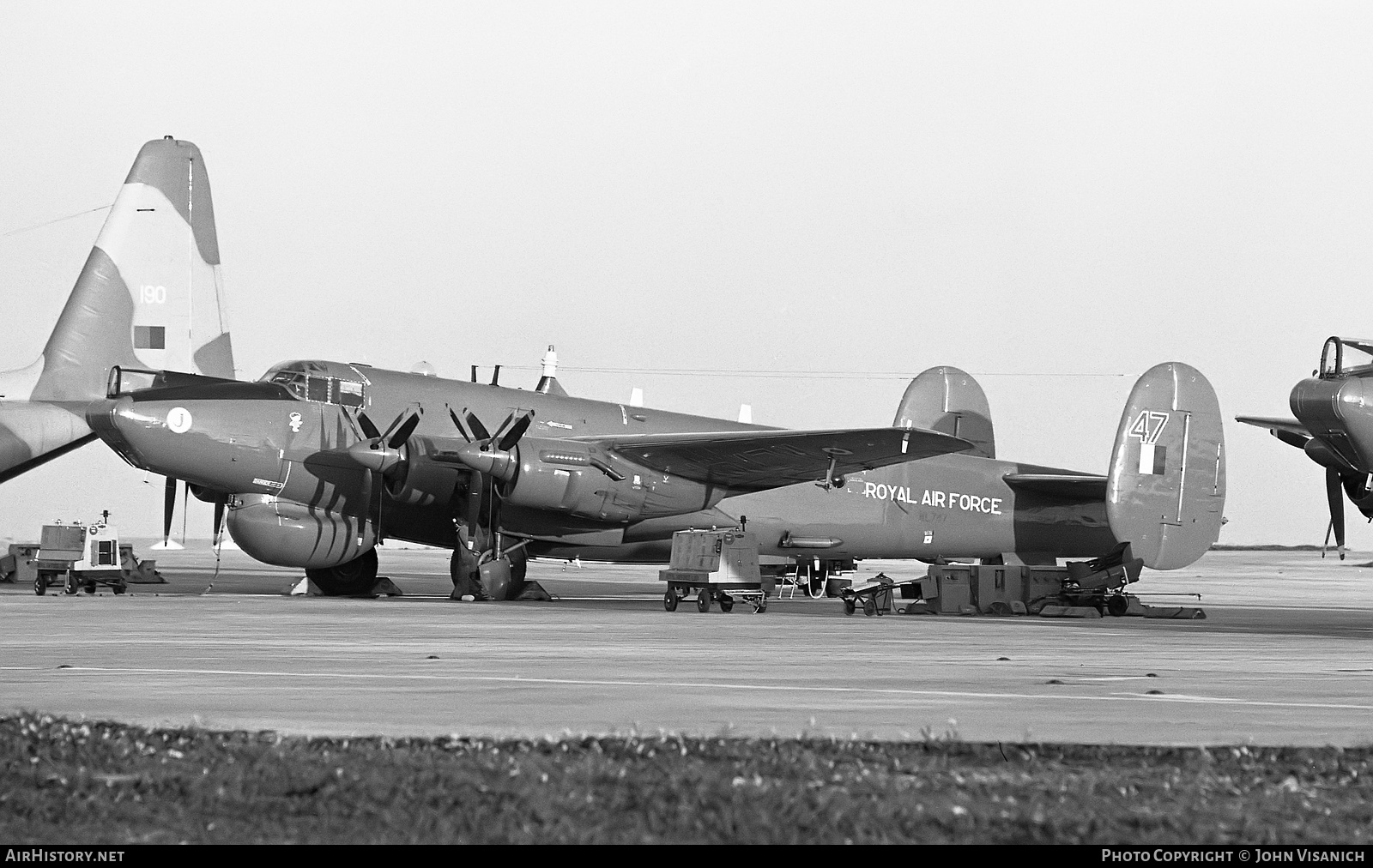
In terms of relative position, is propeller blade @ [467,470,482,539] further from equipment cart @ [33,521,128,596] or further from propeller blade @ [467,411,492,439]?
equipment cart @ [33,521,128,596]

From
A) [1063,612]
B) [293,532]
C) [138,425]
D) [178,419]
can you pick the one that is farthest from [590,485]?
[1063,612]

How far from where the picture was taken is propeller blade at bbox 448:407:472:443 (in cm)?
2928

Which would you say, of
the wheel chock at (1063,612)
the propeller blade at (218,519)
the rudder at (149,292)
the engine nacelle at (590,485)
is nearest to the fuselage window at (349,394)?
the engine nacelle at (590,485)

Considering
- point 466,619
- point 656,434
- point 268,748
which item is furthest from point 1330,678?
point 656,434

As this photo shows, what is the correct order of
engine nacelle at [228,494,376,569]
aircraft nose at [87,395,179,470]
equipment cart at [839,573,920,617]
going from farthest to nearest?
engine nacelle at [228,494,376,569]
aircraft nose at [87,395,179,470]
equipment cart at [839,573,920,617]

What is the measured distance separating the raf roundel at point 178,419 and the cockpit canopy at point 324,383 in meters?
1.91

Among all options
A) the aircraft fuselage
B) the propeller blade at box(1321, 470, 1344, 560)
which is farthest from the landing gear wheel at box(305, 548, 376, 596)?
the propeller blade at box(1321, 470, 1344, 560)

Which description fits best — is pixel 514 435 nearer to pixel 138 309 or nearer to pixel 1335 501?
pixel 1335 501

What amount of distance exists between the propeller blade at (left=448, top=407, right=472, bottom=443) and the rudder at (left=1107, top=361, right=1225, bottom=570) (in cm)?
1194

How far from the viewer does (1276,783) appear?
724 cm

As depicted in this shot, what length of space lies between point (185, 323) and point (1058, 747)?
1357 inches

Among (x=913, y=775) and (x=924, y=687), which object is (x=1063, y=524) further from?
(x=913, y=775)

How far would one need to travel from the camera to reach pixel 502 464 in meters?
27.7

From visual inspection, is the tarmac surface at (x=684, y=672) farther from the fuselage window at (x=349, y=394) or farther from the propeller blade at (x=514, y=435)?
the fuselage window at (x=349, y=394)
